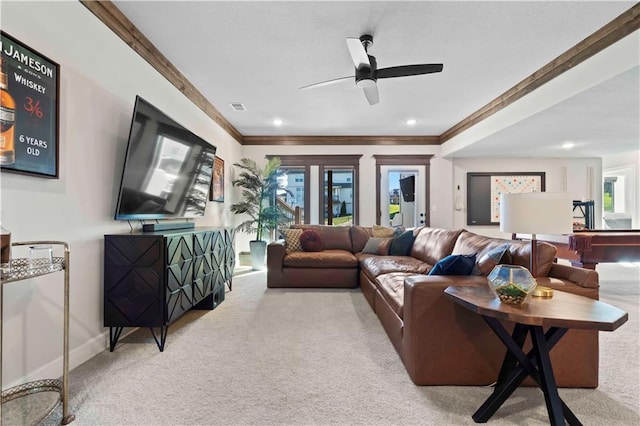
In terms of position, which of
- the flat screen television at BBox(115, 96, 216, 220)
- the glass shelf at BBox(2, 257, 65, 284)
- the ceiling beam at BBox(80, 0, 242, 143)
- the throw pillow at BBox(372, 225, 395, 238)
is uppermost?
the ceiling beam at BBox(80, 0, 242, 143)

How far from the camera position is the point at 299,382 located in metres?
1.85

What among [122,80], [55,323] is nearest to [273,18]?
[122,80]

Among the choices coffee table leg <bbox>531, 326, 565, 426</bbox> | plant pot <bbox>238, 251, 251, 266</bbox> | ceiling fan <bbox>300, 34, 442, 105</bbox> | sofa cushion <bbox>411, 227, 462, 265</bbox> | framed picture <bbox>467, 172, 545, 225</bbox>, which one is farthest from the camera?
framed picture <bbox>467, 172, 545, 225</bbox>

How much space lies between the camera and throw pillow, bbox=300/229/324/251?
176 inches

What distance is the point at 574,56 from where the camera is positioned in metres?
2.86

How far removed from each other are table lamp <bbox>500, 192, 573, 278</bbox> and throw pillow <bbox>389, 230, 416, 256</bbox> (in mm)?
2550

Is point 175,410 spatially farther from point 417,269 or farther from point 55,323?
point 417,269

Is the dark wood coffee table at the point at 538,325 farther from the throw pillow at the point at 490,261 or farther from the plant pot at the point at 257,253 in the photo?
the plant pot at the point at 257,253

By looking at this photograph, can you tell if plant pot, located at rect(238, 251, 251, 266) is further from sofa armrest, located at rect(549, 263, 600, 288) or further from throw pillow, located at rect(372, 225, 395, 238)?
sofa armrest, located at rect(549, 263, 600, 288)

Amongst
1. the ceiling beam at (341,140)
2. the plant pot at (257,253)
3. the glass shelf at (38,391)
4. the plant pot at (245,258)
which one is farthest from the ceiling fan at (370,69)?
the plant pot at (245,258)

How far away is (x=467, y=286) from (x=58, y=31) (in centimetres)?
298

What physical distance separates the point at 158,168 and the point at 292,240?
232cm

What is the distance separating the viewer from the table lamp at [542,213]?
66.1 inches

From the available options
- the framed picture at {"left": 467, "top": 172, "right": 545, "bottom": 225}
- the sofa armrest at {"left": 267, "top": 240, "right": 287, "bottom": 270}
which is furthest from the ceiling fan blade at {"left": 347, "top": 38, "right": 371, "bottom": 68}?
the framed picture at {"left": 467, "top": 172, "right": 545, "bottom": 225}
